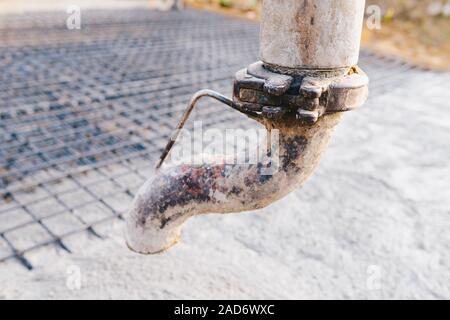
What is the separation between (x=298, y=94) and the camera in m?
1.34

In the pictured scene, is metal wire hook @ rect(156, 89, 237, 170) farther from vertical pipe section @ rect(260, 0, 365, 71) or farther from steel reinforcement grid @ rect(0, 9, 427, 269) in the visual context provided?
steel reinforcement grid @ rect(0, 9, 427, 269)

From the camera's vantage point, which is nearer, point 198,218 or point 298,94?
point 298,94

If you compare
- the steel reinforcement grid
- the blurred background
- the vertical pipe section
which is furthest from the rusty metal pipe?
the blurred background

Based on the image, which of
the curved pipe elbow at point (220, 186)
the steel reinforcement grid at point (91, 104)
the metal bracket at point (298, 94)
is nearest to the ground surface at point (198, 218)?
the steel reinforcement grid at point (91, 104)

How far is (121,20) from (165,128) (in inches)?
194

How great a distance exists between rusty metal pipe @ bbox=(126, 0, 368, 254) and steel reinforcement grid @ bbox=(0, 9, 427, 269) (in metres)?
1.16

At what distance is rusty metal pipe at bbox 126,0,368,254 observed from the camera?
50.9 inches

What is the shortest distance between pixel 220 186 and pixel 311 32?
0.61 meters

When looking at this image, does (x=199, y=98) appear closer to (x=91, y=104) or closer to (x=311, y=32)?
(x=311, y=32)

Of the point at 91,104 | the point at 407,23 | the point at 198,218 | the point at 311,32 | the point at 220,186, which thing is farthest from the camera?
the point at 407,23

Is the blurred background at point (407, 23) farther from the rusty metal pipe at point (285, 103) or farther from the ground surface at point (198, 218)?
the rusty metal pipe at point (285, 103)

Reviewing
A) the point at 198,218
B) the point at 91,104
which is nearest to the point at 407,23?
the point at 91,104

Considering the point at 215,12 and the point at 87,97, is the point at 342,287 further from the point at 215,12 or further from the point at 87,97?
the point at 215,12
